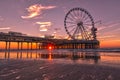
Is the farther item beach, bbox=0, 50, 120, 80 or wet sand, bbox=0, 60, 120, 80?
beach, bbox=0, 50, 120, 80

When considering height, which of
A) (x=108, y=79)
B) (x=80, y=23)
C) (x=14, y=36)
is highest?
(x=80, y=23)

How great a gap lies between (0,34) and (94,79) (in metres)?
99.3

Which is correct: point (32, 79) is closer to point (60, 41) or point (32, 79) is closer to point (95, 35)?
point (95, 35)

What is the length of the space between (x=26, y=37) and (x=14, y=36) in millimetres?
15169

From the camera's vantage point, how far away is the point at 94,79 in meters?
13.1

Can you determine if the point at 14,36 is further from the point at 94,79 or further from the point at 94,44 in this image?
the point at 94,79

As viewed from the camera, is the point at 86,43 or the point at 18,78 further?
the point at 86,43

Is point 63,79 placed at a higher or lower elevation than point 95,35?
lower

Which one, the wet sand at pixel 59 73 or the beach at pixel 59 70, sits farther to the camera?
the beach at pixel 59 70

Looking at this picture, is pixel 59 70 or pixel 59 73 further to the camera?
pixel 59 70

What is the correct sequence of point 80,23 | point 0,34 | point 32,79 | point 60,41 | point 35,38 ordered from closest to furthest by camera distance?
1. point 32,79
2. point 0,34
3. point 80,23
4. point 35,38
5. point 60,41

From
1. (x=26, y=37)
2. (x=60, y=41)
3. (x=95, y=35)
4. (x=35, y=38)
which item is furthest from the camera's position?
(x=60, y=41)

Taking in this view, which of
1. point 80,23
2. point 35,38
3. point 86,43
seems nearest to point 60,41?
point 86,43

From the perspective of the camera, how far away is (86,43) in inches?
6565
